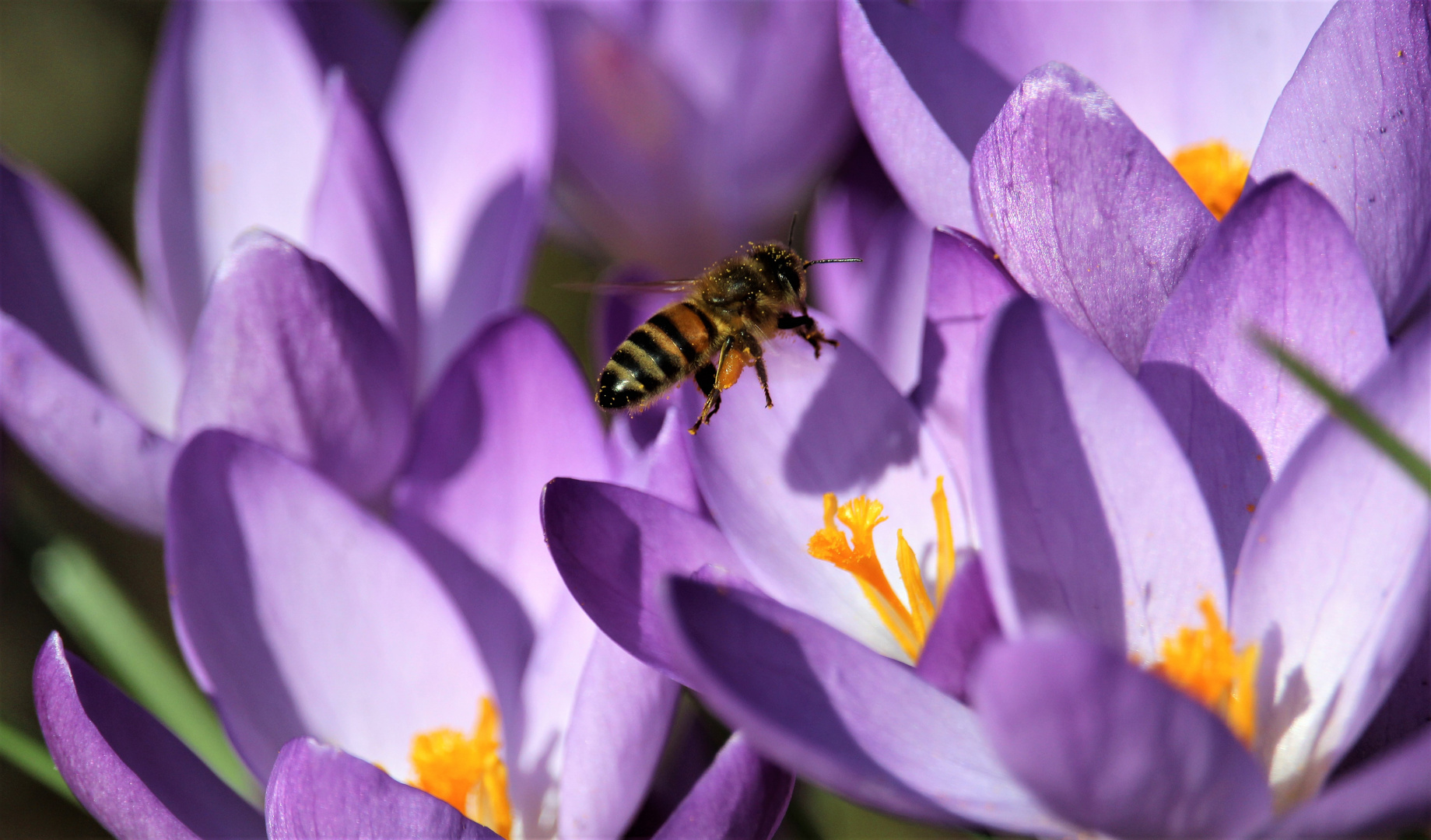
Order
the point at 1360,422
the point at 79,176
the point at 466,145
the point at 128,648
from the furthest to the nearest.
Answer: the point at 79,176 < the point at 466,145 < the point at 128,648 < the point at 1360,422

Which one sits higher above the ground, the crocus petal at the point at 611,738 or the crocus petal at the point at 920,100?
the crocus petal at the point at 920,100

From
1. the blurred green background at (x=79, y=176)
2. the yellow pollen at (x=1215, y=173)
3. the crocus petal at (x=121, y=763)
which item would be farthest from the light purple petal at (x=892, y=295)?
the blurred green background at (x=79, y=176)

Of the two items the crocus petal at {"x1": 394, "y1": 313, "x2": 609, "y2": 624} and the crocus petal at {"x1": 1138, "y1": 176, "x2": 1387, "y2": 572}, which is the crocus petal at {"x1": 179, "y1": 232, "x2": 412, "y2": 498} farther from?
the crocus petal at {"x1": 1138, "y1": 176, "x2": 1387, "y2": 572}

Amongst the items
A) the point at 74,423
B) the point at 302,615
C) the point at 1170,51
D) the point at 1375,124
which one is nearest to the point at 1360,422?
the point at 1375,124

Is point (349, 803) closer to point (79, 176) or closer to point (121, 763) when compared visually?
point (121, 763)

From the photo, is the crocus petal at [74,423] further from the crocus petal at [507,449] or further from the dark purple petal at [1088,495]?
the dark purple petal at [1088,495]

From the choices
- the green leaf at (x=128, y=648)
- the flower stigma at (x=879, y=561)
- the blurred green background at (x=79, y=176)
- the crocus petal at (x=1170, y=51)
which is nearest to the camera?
the flower stigma at (x=879, y=561)

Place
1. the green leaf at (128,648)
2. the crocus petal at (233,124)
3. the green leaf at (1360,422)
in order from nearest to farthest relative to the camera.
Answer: the green leaf at (1360,422), the green leaf at (128,648), the crocus petal at (233,124)
